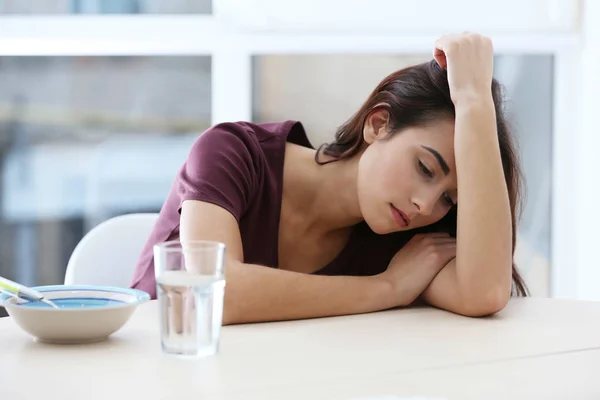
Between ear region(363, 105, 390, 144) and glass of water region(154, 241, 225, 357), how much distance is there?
0.62 meters

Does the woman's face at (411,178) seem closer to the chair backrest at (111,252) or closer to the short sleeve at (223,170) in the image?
the short sleeve at (223,170)

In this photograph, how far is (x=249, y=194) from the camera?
5.04ft

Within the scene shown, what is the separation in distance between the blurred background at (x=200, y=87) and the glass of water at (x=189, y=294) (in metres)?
1.63

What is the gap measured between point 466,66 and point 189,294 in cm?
71

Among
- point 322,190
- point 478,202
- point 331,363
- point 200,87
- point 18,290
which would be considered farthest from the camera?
point 200,87

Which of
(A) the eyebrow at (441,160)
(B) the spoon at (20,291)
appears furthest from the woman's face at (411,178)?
(B) the spoon at (20,291)

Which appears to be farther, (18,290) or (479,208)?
(479,208)

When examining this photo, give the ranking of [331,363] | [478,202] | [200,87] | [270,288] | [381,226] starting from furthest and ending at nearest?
[200,87] → [381,226] → [478,202] → [270,288] → [331,363]

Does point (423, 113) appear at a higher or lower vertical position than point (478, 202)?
higher

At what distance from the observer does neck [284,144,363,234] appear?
1.65 m

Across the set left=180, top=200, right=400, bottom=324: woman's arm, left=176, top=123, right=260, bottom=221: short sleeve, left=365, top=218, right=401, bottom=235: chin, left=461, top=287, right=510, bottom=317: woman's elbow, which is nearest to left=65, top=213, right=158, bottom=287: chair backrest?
left=176, top=123, right=260, bottom=221: short sleeve

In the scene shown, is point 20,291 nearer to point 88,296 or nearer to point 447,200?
point 88,296

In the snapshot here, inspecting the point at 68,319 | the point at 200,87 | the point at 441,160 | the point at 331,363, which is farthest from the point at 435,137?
the point at 200,87

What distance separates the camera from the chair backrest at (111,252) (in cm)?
168
